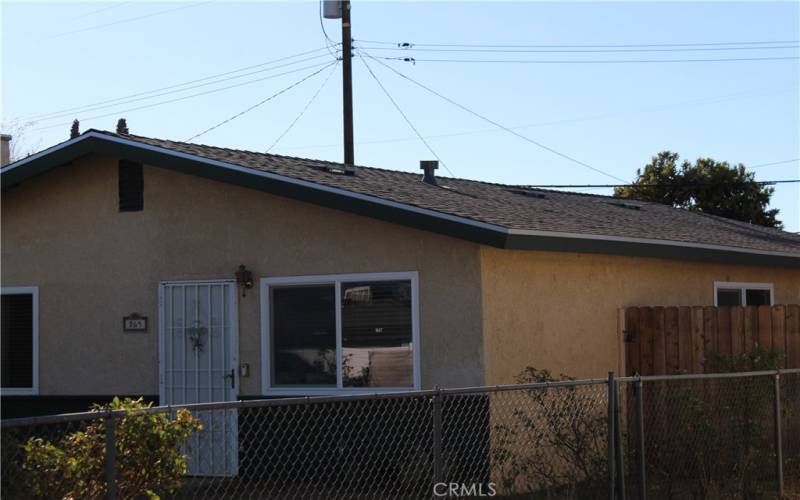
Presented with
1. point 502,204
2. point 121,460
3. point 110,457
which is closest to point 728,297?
point 502,204

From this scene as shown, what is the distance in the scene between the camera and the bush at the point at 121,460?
5.32 m

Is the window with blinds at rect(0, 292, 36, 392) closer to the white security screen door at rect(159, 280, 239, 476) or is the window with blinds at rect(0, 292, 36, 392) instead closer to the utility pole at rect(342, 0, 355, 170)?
the white security screen door at rect(159, 280, 239, 476)

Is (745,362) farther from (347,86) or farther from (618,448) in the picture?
(347,86)

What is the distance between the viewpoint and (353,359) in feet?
36.3

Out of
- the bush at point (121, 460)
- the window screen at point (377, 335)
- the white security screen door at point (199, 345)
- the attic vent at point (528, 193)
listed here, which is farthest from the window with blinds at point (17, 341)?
the bush at point (121, 460)

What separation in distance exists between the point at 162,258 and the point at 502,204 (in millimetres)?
3864

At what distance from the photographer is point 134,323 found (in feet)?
40.4

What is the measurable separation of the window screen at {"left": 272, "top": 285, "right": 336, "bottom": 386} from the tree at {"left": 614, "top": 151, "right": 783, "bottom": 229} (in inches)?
984

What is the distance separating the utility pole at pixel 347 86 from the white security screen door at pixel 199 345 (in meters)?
9.09

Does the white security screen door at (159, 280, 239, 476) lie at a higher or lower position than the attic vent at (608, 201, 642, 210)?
lower

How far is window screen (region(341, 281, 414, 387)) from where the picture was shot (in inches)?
428

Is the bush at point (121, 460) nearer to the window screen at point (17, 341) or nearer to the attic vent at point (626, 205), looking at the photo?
the window screen at point (17, 341)

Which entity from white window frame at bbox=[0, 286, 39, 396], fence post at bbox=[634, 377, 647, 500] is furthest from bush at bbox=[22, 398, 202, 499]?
white window frame at bbox=[0, 286, 39, 396]

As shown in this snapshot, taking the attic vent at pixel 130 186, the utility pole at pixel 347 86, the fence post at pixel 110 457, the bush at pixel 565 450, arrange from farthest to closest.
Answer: the utility pole at pixel 347 86 < the attic vent at pixel 130 186 < the bush at pixel 565 450 < the fence post at pixel 110 457
